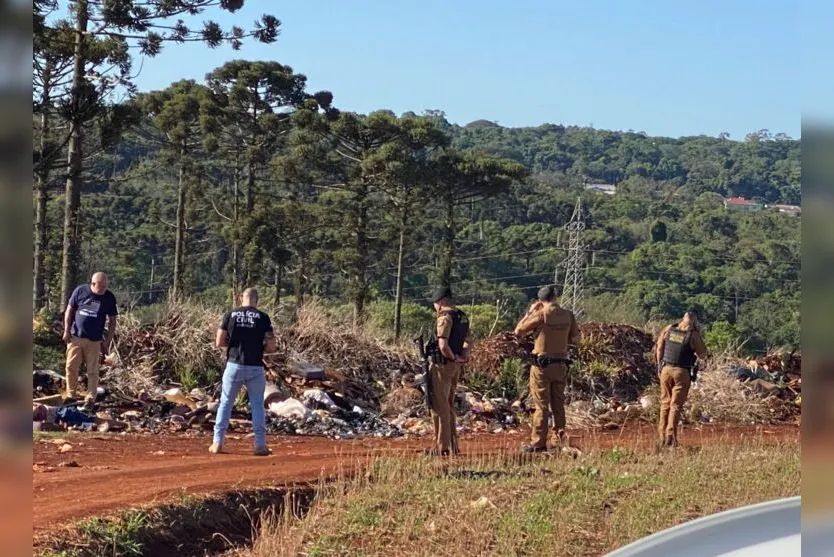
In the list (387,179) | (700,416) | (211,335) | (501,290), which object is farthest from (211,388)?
(501,290)

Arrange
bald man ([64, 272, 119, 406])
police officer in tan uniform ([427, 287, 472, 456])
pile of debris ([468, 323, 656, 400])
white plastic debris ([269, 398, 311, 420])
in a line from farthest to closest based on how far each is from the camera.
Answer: pile of debris ([468, 323, 656, 400]) → white plastic debris ([269, 398, 311, 420]) → bald man ([64, 272, 119, 406]) → police officer in tan uniform ([427, 287, 472, 456])

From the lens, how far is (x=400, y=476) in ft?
30.2

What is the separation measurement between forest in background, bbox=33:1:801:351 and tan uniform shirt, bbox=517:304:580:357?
7701mm

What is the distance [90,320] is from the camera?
455 inches

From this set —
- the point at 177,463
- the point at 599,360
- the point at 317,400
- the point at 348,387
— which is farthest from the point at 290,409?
the point at 599,360

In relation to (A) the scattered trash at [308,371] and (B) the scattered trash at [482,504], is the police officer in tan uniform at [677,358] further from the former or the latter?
(A) the scattered trash at [308,371]

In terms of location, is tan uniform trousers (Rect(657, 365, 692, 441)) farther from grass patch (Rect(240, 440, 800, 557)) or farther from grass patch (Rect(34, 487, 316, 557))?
grass patch (Rect(34, 487, 316, 557))

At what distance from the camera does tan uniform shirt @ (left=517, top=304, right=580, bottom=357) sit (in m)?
10.5

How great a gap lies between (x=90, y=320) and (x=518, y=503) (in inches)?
224

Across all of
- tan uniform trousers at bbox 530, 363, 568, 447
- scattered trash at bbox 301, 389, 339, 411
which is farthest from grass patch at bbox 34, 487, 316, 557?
scattered trash at bbox 301, 389, 339, 411

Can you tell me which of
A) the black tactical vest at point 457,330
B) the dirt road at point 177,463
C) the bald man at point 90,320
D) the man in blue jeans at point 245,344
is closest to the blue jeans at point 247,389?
the man in blue jeans at point 245,344

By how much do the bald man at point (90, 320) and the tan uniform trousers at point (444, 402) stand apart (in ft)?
12.9
